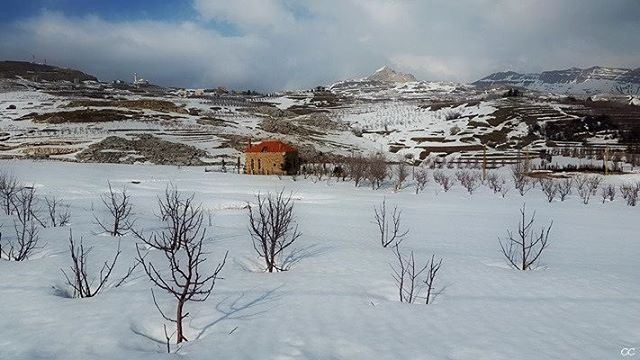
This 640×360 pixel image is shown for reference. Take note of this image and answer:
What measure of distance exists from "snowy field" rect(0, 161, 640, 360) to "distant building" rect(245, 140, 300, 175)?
23478mm

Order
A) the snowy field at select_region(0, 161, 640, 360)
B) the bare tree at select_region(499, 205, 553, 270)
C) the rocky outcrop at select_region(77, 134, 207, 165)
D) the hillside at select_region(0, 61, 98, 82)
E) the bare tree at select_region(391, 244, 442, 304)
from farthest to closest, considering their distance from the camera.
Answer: the hillside at select_region(0, 61, 98, 82)
the rocky outcrop at select_region(77, 134, 207, 165)
the bare tree at select_region(499, 205, 553, 270)
the bare tree at select_region(391, 244, 442, 304)
the snowy field at select_region(0, 161, 640, 360)

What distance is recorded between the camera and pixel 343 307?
220 inches

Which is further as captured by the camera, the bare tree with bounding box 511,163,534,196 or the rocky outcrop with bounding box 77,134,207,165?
the rocky outcrop with bounding box 77,134,207,165

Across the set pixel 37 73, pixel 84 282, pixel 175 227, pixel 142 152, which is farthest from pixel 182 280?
pixel 37 73

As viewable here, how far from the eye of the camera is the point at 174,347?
4.51 meters

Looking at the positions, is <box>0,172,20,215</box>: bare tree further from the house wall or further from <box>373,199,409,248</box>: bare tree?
the house wall

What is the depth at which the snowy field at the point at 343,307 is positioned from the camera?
4.36 metres

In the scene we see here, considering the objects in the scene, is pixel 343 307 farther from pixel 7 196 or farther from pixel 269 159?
pixel 269 159

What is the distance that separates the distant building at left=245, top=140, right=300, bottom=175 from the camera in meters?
34.9

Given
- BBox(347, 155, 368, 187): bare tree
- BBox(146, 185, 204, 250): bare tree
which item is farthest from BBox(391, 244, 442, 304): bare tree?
BBox(347, 155, 368, 187): bare tree

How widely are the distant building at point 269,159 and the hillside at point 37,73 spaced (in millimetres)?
121240

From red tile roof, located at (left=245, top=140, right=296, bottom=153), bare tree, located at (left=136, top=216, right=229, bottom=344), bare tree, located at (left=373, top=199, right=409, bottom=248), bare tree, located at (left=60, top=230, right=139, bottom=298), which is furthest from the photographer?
red tile roof, located at (left=245, top=140, right=296, bottom=153)

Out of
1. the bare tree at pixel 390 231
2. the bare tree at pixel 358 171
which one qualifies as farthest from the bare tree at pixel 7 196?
the bare tree at pixel 358 171

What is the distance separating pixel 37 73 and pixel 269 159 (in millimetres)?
143103
